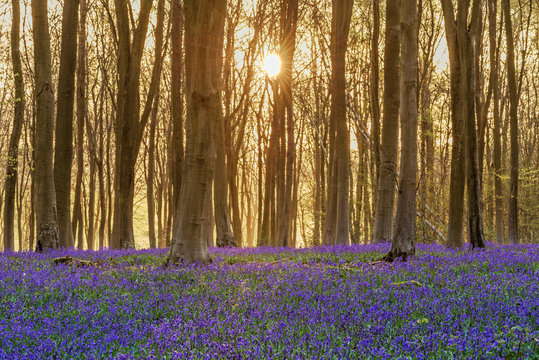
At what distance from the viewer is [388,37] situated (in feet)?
41.1

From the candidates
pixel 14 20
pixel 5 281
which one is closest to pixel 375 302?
pixel 5 281

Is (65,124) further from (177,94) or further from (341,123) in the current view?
(341,123)

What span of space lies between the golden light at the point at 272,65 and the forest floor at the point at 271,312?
1346cm

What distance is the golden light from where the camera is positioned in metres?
19.3

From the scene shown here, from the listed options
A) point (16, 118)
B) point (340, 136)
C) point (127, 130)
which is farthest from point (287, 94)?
point (16, 118)

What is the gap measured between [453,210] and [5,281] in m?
9.73

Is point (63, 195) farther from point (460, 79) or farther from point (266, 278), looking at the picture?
point (460, 79)

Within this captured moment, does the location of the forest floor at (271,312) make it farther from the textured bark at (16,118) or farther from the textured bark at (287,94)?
the textured bark at (16,118)

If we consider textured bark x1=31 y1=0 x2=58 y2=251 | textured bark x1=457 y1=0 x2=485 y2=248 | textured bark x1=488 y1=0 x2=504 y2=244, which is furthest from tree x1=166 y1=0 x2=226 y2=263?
textured bark x1=488 y1=0 x2=504 y2=244

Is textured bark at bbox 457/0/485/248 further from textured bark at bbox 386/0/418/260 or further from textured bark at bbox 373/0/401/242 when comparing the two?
textured bark at bbox 386/0/418/260

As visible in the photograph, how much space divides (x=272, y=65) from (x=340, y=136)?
28.7 ft

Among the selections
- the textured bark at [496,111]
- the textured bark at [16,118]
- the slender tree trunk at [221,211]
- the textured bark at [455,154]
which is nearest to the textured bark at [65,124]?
the slender tree trunk at [221,211]

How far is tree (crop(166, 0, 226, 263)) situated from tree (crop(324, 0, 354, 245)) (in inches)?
202

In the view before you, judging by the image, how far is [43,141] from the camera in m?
10.7
